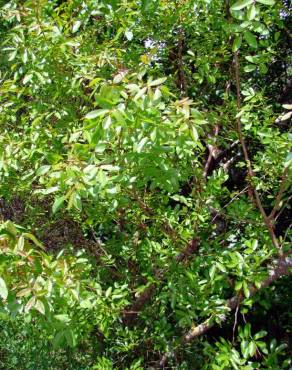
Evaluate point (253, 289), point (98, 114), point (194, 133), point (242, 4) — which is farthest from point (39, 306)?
point (253, 289)

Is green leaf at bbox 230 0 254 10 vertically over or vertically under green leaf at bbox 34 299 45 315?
over

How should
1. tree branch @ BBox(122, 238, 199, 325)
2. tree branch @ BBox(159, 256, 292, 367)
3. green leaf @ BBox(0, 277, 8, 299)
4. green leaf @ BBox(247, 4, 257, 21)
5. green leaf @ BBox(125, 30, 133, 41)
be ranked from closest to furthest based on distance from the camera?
1. green leaf @ BBox(0, 277, 8, 299)
2. green leaf @ BBox(247, 4, 257, 21)
3. green leaf @ BBox(125, 30, 133, 41)
4. tree branch @ BBox(159, 256, 292, 367)
5. tree branch @ BBox(122, 238, 199, 325)

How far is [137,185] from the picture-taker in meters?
→ 2.01

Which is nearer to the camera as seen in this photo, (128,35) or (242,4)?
(242,4)

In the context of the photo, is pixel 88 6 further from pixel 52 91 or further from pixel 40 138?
pixel 40 138

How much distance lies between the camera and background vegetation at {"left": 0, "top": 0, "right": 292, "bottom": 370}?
165 centimetres

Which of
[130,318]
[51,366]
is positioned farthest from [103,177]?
[51,366]

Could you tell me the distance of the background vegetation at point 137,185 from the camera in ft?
5.40

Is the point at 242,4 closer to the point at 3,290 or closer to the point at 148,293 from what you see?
the point at 3,290

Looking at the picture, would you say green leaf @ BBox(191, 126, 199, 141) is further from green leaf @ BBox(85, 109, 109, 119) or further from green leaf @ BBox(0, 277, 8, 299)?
green leaf @ BBox(0, 277, 8, 299)

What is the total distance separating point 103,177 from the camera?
1.58 meters

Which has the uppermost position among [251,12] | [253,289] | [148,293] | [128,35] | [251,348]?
[251,12]

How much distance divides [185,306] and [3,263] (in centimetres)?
127

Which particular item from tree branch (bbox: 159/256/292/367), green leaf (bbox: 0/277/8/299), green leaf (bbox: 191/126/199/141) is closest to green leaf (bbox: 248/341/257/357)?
tree branch (bbox: 159/256/292/367)
